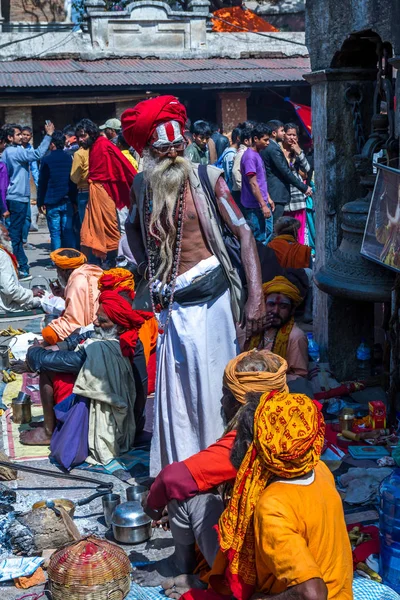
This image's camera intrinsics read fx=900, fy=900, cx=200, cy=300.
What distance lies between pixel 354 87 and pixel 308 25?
659 millimetres

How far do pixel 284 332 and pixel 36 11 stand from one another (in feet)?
78.2

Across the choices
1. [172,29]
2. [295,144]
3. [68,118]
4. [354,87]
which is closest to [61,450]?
[354,87]

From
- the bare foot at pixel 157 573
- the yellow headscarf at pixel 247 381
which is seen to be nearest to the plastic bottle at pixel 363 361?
the yellow headscarf at pixel 247 381

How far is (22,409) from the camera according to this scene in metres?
6.29

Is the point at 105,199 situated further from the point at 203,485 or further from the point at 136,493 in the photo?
the point at 203,485

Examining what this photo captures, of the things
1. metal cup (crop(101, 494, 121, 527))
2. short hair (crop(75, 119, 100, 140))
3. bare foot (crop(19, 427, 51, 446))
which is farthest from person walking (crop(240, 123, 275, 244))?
metal cup (crop(101, 494, 121, 527))

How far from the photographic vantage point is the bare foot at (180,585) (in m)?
3.85

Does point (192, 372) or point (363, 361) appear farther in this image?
point (363, 361)

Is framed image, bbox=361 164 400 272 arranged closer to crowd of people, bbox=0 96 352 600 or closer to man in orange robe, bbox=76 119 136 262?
crowd of people, bbox=0 96 352 600

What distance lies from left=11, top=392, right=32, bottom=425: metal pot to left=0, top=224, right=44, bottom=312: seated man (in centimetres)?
289

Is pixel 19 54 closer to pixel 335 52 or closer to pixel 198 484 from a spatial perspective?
pixel 335 52

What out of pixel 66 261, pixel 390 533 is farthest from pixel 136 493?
pixel 66 261

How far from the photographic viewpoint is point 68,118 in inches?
731

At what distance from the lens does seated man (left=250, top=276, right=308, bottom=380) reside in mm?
5621
